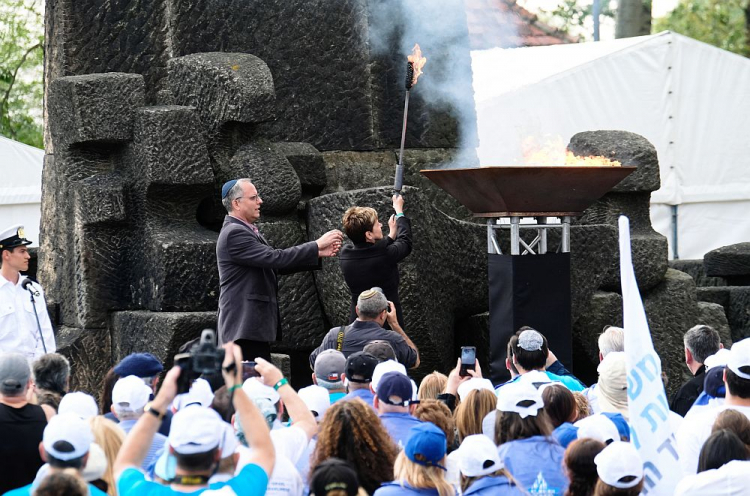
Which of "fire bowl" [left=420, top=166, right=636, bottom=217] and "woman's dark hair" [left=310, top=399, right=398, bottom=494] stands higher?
"fire bowl" [left=420, top=166, right=636, bottom=217]

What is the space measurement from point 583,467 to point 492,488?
1.03 ft

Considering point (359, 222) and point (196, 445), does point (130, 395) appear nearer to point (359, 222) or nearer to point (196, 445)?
point (196, 445)

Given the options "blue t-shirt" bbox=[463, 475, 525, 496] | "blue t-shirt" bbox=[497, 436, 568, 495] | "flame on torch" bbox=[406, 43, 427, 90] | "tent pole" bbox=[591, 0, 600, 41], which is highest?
"tent pole" bbox=[591, 0, 600, 41]

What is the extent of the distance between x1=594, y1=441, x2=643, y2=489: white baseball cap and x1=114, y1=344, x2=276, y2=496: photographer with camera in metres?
1.06

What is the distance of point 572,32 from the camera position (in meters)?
22.3

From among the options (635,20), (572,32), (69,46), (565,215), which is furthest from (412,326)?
(572,32)

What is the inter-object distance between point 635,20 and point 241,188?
1270 centimetres

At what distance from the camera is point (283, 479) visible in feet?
14.2

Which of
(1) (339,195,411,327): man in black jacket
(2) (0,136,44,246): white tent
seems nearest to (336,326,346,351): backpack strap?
(1) (339,195,411,327): man in black jacket

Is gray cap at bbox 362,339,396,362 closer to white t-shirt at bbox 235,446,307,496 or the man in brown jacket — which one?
the man in brown jacket

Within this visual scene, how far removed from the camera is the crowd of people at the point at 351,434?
13.1 ft

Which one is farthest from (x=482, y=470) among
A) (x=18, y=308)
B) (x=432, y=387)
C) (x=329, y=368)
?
(x=18, y=308)

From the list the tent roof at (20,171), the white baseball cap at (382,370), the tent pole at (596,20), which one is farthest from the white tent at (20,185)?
the white baseball cap at (382,370)

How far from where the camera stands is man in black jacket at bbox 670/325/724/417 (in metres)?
6.68
